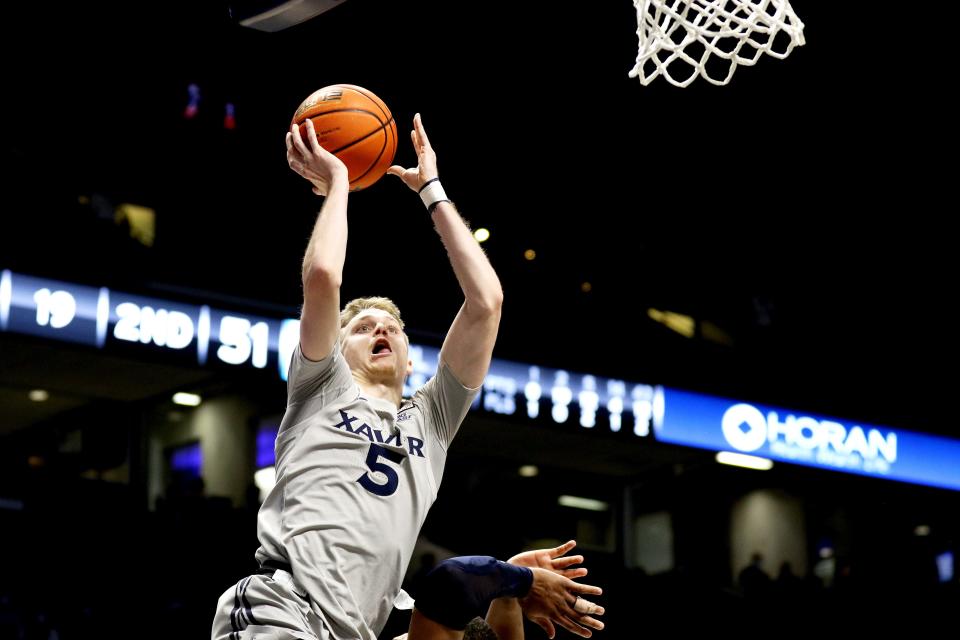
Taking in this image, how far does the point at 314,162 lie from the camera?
3.11 m

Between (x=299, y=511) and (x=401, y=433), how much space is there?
1.08 ft

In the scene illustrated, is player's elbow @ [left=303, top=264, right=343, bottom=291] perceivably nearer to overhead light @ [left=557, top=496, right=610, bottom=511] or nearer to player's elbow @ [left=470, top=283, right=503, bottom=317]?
player's elbow @ [left=470, top=283, right=503, bottom=317]

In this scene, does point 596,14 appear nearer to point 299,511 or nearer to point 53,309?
point 53,309

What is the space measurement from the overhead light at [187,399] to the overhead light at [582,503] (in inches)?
161

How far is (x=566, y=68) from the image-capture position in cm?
870

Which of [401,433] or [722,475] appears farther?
[722,475]

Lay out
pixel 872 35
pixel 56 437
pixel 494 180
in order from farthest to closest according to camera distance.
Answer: pixel 56 437 < pixel 494 180 < pixel 872 35

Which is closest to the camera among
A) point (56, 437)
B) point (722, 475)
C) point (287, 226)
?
point (287, 226)

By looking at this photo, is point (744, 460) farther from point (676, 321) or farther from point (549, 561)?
point (549, 561)

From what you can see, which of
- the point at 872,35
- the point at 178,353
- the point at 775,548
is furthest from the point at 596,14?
the point at 775,548

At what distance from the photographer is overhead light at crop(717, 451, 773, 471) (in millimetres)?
9820

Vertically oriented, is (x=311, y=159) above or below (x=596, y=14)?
below

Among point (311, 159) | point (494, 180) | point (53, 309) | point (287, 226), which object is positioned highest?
point (494, 180)

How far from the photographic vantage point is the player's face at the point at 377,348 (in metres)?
3.15
